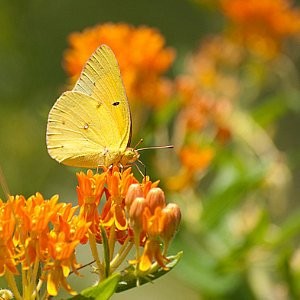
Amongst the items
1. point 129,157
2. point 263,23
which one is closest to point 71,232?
point 129,157

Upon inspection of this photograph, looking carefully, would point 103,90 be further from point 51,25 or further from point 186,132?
point 51,25

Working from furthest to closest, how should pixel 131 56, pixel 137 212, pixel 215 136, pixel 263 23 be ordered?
pixel 263 23 → pixel 215 136 → pixel 131 56 → pixel 137 212

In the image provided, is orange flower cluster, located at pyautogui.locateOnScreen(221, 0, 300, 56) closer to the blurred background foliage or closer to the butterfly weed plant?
the blurred background foliage

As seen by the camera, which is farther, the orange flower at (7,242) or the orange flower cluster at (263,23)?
the orange flower cluster at (263,23)

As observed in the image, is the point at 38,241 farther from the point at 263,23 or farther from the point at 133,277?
the point at 263,23

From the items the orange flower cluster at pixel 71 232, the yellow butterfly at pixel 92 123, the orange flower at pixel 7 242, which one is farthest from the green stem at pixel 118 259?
the yellow butterfly at pixel 92 123

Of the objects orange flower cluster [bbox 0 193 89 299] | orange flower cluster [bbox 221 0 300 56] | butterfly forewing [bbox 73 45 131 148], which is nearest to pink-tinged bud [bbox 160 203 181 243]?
orange flower cluster [bbox 0 193 89 299]

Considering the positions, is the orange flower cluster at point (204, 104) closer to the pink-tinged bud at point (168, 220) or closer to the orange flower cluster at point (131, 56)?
the orange flower cluster at point (131, 56)
